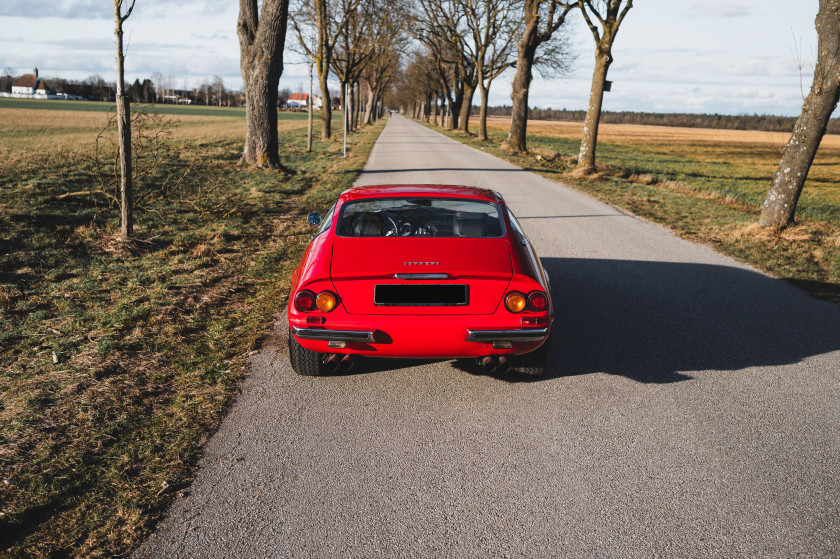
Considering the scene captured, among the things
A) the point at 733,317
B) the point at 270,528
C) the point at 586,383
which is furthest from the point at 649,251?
the point at 270,528

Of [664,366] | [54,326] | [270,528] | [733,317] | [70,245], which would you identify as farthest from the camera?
[70,245]

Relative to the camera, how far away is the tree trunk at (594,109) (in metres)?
17.4

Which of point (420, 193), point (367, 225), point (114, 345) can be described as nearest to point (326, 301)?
point (367, 225)

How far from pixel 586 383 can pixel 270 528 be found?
2.41 metres

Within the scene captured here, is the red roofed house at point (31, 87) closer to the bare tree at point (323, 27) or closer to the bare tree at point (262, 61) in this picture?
the bare tree at point (323, 27)

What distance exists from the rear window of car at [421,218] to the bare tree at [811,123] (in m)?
7.72

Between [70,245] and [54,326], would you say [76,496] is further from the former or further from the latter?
[70,245]

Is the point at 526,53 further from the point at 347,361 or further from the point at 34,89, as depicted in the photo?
the point at 34,89

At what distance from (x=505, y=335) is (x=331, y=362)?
117 centimetres

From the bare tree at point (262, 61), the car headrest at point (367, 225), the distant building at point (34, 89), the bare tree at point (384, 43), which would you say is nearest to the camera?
the car headrest at point (367, 225)

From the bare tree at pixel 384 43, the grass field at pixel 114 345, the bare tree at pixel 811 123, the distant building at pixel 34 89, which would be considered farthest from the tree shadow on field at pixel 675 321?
the distant building at pixel 34 89

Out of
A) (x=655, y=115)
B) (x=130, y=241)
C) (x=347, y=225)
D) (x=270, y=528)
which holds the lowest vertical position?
Answer: (x=270, y=528)

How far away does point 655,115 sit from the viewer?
5704 inches

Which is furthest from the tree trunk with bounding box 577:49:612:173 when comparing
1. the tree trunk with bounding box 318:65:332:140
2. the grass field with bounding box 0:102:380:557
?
the tree trunk with bounding box 318:65:332:140
